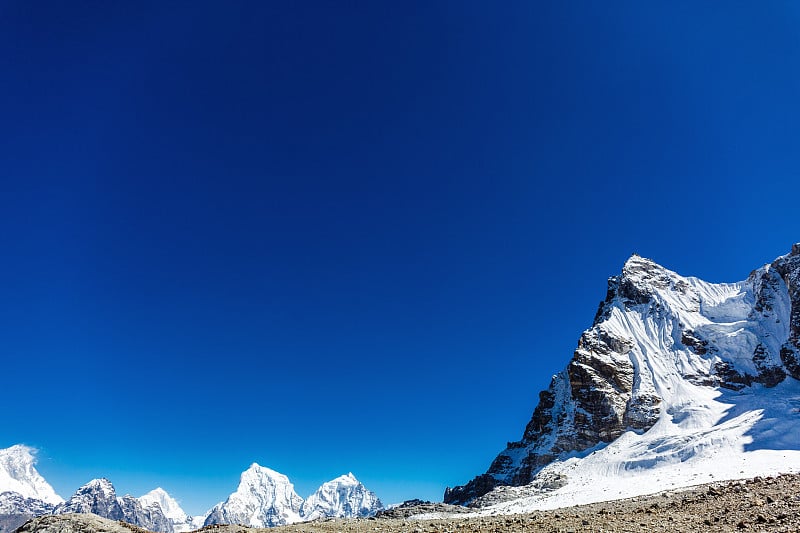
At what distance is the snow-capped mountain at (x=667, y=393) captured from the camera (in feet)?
255

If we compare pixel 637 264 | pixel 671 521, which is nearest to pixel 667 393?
pixel 637 264

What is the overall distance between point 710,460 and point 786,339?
5821cm

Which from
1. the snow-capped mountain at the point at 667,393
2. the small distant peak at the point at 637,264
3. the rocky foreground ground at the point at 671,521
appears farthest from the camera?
the small distant peak at the point at 637,264

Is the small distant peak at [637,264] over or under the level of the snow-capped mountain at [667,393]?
over

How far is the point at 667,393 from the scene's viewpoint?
110 meters

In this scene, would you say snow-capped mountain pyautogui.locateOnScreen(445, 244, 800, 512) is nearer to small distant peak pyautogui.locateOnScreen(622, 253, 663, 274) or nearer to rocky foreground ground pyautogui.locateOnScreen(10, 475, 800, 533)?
small distant peak pyautogui.locateOnScreen(622, 253, 663, 274)

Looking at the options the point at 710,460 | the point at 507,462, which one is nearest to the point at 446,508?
the point at 710,460

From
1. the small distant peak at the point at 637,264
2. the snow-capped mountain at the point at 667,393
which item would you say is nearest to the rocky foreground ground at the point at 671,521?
the snow-capped mountain at the point at 667,393

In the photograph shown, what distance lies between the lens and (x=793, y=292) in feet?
368

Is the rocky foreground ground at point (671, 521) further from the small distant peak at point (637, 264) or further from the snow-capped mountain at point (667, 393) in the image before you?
the small distant peak at point (637, 264)

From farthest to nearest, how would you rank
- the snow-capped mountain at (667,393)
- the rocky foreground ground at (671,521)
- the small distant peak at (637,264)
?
the small distant peak at (637,264) < the snow-capped mountain at (667,393) < the rocky foreground ground at (671,521)

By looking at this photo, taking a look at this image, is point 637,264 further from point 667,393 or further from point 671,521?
point 671,521

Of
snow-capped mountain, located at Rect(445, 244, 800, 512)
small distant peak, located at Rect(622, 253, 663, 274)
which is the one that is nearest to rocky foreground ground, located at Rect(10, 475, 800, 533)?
snow-capped mountain, located at Rect(445, 244, 800, 512)

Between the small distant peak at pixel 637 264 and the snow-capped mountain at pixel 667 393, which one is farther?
the small distant peak at pixel 637 264
